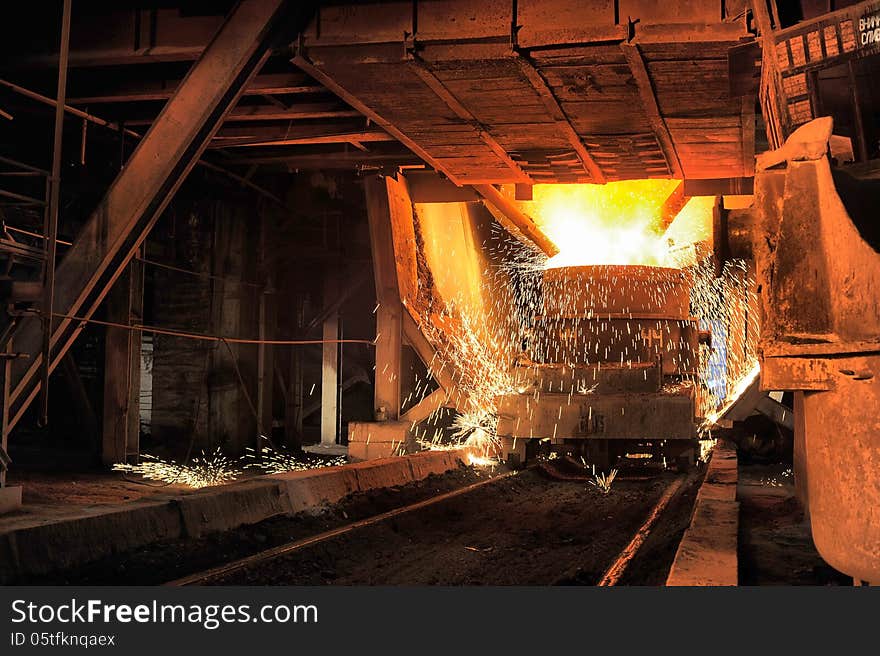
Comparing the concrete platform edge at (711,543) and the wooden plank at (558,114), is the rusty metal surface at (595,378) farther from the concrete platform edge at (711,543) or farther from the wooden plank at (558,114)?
the wooden plank at (558,114)

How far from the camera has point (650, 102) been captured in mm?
6719

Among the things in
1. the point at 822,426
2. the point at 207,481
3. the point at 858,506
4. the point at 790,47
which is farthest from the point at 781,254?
the point at 207,481

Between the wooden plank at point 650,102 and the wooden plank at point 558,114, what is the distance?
0.63 meters

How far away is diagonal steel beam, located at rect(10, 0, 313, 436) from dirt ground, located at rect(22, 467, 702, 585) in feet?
6.56

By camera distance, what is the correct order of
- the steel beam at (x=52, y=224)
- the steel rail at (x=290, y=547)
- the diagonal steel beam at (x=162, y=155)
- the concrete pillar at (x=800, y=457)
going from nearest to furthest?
the steel rail at (x=290, y=547) → the concrete pillar at (x=800, y=457) → the steel beam at (x=52, y=224) → the diagonal steel beam at (x=162, y=155)

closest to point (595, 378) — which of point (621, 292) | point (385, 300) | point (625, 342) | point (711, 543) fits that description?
point (625, 342)

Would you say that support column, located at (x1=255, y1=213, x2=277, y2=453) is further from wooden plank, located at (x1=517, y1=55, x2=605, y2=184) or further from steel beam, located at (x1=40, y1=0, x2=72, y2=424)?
steel beam, located at (x1=40, y1=0, x2=72, y2=424)

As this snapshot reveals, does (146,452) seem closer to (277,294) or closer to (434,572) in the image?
(277,294)

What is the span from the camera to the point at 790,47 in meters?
4.52

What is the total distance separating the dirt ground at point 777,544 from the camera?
4.01m

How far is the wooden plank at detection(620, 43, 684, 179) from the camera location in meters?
5.89

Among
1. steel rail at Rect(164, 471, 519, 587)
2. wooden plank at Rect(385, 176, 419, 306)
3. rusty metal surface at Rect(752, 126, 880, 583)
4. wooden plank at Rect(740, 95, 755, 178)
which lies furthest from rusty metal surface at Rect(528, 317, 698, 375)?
rusty metal surface at Rect(752, 126, 880, 583)

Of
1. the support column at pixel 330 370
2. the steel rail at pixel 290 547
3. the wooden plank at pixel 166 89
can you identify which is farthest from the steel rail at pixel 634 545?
the support column at pixel 330 370

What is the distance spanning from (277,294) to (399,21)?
714cm
